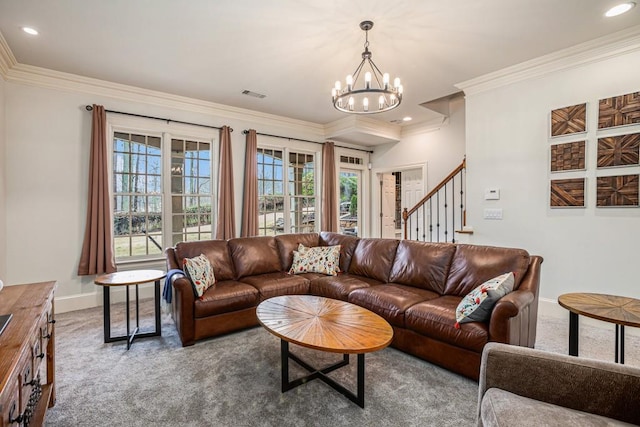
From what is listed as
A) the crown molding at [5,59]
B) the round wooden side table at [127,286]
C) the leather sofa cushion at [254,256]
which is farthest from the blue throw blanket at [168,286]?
the crown molding at [5,59]

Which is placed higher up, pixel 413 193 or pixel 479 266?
pixel 413 193

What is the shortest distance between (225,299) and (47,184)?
2.78 m

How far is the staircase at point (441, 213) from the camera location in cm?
541

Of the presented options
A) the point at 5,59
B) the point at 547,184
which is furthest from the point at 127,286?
the point at 547,184

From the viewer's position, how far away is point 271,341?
9.63ft

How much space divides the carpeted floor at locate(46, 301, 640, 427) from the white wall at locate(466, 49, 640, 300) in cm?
72

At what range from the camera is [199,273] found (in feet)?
10.1

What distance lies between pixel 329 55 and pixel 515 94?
2.38m

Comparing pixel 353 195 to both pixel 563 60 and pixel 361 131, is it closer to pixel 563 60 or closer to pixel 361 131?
pixel 361 131

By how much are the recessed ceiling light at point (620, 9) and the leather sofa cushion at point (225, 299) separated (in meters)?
4.14

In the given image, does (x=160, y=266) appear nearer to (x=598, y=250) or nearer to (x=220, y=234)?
(x=220, y=234)

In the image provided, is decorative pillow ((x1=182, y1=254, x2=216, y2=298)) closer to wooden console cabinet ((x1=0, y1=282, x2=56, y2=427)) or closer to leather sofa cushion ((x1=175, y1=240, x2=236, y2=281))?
leather sofa cushion ((x1=175, y1=240, x2=236, y2=281))

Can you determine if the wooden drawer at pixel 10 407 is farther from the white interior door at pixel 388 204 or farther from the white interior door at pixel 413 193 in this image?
the white interior door at pixel 388 204

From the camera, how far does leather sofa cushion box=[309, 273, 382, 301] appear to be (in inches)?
130
